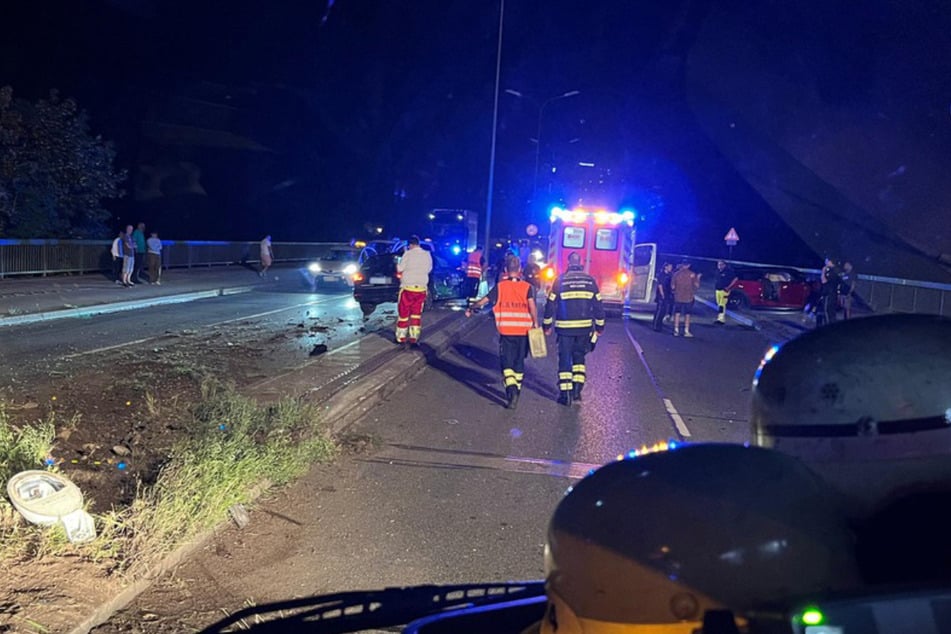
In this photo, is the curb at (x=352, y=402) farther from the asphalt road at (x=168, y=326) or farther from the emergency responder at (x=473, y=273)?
the emergency responder at (x=473, y=273)

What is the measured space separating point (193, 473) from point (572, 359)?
5.18 m

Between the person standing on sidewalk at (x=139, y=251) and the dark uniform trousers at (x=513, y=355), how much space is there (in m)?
16.6

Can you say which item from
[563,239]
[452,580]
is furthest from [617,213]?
[452,580]

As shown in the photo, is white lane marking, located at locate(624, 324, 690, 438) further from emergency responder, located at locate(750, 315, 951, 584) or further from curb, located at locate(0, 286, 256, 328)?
curb, located at locate(0, 286, 256, 328)

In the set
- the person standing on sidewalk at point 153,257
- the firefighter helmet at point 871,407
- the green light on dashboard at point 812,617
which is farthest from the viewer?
the person standing on sidewalk at point 153,257

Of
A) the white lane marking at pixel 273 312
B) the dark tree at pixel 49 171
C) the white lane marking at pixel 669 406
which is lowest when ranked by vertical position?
the white lane marking at pixel 273 312

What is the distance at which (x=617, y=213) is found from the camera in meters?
20.9

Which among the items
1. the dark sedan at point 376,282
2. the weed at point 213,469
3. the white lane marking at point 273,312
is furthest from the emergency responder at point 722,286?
the weed at point 213,469

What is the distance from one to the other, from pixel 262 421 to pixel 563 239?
15.2 meters

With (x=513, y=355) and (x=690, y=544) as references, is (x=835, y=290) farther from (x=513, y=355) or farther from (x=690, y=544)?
(x=690, y=544)

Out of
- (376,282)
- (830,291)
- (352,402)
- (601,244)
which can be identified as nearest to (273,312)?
(376,282)

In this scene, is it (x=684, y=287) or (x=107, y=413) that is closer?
(x=107, y=413)

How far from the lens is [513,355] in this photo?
28.8 ft

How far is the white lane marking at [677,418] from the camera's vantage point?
7980mm
